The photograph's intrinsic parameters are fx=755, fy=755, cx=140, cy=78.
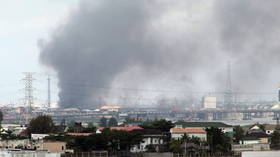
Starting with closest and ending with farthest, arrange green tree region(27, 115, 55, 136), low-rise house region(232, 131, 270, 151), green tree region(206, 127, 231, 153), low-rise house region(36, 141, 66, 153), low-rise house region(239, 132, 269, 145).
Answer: low-rise house region(36, 141, 66, 153), green tree region(206, 127, 231, 153), low-rise house region(232, 131, 270, 151), low-rise house region(239, 132, 269, 145), green tree region(27, 115, 55, 136)

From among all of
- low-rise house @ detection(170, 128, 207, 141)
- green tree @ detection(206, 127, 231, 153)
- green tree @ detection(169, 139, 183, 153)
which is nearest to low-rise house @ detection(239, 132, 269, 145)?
low-rise house @ detection(170, 128, 207, 141)

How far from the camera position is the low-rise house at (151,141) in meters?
53.5

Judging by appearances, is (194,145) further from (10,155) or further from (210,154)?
(10,155)

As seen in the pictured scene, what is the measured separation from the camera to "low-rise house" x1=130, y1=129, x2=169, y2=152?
5353 cm

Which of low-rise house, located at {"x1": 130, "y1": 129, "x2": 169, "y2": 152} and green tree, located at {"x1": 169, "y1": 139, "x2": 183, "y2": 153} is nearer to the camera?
green tree, located at {"x1": 169, "y1": 139, "x2": 183, "y2": 153}

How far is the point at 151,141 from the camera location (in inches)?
2244

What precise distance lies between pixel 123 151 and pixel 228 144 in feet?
29.3

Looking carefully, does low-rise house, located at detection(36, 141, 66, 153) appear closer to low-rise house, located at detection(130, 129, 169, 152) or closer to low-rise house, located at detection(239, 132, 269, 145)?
low-rise house, located at detection(130, 129, 169, 152)

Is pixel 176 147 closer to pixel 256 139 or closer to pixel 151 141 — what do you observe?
pixel 151 141

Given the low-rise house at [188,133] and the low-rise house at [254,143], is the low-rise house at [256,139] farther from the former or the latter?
the low-rise house at [188,133]

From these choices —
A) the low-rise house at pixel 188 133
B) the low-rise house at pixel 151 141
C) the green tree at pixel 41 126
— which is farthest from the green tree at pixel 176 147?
the green tree at pixel 41 126

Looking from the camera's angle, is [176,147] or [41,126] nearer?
[176,147]

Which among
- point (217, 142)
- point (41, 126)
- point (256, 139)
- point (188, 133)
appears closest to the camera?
point (217, 142)

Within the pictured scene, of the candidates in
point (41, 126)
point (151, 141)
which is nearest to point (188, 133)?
point (151, 141)
